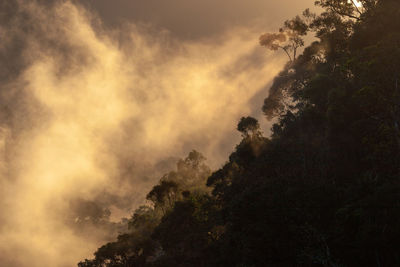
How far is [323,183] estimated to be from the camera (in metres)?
20.8

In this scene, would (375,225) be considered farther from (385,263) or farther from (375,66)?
(375,66)

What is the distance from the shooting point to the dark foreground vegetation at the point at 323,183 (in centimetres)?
1644

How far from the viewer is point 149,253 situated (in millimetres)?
45531

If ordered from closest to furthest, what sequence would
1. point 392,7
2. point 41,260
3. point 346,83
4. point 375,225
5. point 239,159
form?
1. point 375,225
2. point 392,7
3. point 346,83
4. point 239,159
5. point 41,260

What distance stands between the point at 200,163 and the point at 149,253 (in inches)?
1788

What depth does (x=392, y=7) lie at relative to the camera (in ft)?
75.2

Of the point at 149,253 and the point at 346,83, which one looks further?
the point at 149,253

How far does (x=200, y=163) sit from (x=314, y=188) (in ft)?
230

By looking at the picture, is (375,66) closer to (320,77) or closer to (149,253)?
(320,77)

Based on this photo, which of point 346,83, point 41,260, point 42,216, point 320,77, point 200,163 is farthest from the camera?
point 42,216

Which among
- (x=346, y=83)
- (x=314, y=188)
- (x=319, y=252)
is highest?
(x=346, y=83)

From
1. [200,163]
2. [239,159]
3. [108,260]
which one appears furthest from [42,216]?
[239,159]

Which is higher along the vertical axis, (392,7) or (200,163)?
(200,163)

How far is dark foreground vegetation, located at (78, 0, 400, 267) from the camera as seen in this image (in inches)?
647
